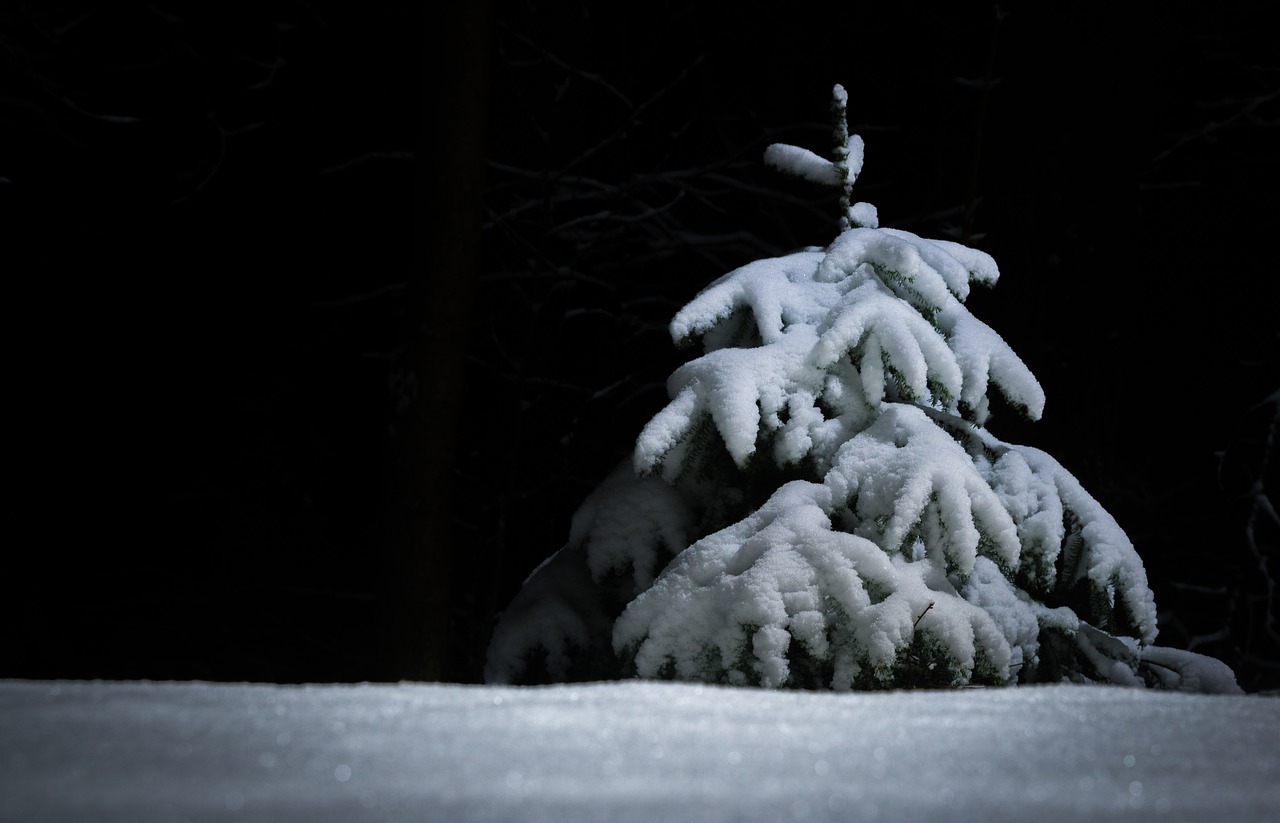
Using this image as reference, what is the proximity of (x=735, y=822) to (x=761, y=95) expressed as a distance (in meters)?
7.04

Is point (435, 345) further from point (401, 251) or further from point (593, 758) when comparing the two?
point (593, 758)

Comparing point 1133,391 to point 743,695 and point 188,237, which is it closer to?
point 188,237

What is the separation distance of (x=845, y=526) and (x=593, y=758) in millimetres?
2191

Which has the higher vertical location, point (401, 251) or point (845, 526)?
point (401, 251)

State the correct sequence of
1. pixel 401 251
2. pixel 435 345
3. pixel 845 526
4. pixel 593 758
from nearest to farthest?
pixel 593 758
pixel 845 526
pixel 435 345
pixel 401 251

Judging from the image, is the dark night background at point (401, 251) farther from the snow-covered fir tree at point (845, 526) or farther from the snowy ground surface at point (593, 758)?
the snowy ground surface at point (593, 758)

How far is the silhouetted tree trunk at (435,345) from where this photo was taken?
4551mm

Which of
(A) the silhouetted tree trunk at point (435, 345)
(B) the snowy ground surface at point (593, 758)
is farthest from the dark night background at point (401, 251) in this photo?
(B) the snowy ground surface at point (593, 758)

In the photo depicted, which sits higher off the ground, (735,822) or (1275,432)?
(1275,432)

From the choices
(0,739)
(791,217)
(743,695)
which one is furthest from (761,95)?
(0,739)

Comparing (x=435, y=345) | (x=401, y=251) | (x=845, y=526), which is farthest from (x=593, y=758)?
(x=401, y=251)

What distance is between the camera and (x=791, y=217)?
7.28 m

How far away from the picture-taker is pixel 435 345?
4613mm

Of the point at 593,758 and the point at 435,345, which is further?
the point at 435,345
